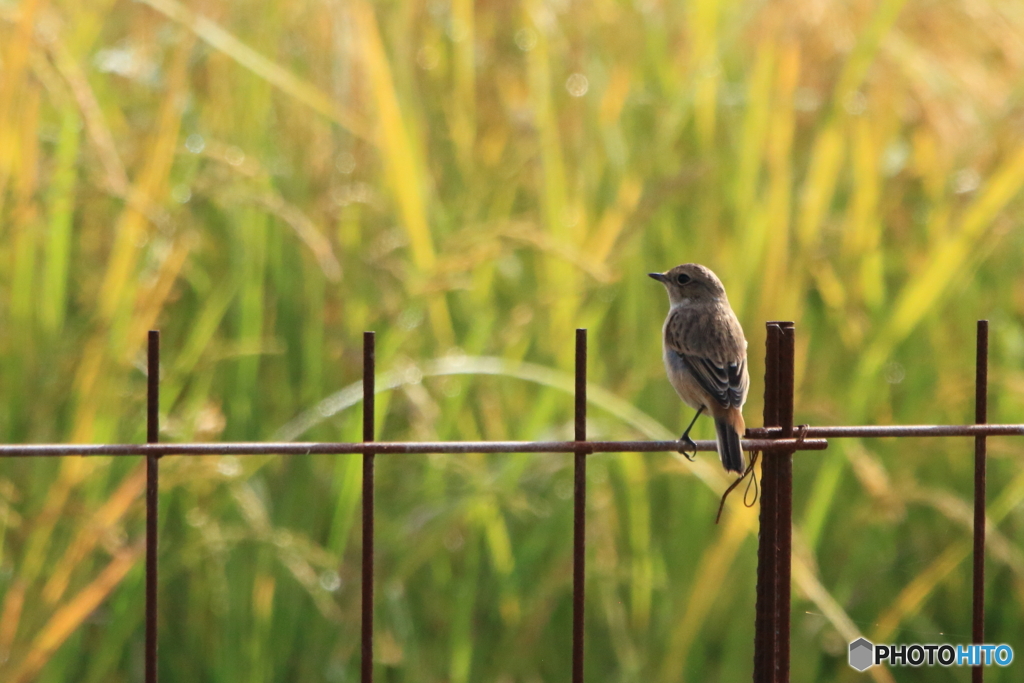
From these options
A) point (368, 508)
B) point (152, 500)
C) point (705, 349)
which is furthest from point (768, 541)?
point (152, 500)

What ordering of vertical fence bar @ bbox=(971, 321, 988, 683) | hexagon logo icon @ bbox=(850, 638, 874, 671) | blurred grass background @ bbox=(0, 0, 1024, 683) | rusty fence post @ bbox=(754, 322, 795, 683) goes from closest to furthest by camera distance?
rusty fence post @ bbox=(754, 322, 795, 683) < vertical fence bar @ bbox=(971, 321, 988, 683) < hexagon logo icon @ bbox=(850, 638, 874, 671) < blurred grass background @ bbox=(0, 0, 1024, 683)

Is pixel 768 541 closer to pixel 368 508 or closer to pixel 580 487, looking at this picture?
pixel 580 487

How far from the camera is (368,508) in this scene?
173 centimetres

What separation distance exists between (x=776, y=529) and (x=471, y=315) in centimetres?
134

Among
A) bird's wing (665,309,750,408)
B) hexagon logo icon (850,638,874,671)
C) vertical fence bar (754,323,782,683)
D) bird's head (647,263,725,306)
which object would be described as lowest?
hexagon logo icon (850,638,874,671)

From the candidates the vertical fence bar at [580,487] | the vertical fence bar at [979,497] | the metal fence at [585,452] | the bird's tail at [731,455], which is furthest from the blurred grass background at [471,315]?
the vertical fence bar at [580,487]

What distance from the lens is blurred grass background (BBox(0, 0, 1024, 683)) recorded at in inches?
104

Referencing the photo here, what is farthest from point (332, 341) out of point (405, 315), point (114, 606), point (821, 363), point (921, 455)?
point (921, 455)

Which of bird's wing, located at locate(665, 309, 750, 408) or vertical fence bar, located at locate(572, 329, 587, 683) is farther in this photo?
bird's wing, located at locate(665, 309, 750, 408)

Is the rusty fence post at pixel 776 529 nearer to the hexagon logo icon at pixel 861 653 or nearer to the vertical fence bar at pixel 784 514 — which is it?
the vertical fence bar at pixel 784 514

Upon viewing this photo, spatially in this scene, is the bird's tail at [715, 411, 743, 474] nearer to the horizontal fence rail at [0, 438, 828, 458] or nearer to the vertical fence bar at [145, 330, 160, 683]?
the horizontal fence rail at [0, 438, 828, 458]

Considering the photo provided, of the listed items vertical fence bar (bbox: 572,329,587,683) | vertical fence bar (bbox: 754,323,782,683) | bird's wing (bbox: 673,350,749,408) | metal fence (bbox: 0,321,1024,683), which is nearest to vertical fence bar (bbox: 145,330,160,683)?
Result: metal fence (bbox: 0,321,1024,683)

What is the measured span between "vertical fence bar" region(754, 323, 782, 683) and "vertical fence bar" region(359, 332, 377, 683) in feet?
1.98

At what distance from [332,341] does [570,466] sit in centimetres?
68
